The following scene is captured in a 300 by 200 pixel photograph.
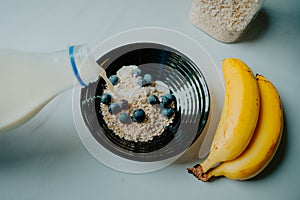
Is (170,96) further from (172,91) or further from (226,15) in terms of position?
(226,15)

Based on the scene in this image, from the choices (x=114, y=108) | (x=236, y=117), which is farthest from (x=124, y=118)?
(x=236, y=117)

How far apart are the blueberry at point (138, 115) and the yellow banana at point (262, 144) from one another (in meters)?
0.21

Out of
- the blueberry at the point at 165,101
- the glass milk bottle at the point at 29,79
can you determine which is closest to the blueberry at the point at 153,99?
the blueberry at the point at 165,101

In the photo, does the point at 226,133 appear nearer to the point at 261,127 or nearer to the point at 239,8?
the point at 261,127

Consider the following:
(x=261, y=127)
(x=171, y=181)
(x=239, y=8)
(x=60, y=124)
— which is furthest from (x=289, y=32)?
(x=60, y=124)

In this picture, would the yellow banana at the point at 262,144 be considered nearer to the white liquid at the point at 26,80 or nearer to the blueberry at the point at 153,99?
the blueberry at the point at 153,99

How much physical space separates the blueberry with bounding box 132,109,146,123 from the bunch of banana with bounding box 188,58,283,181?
172 mm

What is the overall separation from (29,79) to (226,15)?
0.46 meters

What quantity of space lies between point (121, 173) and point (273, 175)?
1.20ft

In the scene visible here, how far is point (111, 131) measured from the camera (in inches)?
29.0

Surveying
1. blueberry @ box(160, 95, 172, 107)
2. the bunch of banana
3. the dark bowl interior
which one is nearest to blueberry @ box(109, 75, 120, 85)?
the dark bowl interior

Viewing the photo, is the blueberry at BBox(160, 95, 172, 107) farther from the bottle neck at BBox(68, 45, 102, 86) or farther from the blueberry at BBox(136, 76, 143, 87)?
the bottle neck at BBox(68, 45, 102, 86)

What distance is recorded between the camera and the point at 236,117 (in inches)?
25.0

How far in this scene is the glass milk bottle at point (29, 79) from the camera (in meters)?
0.64
